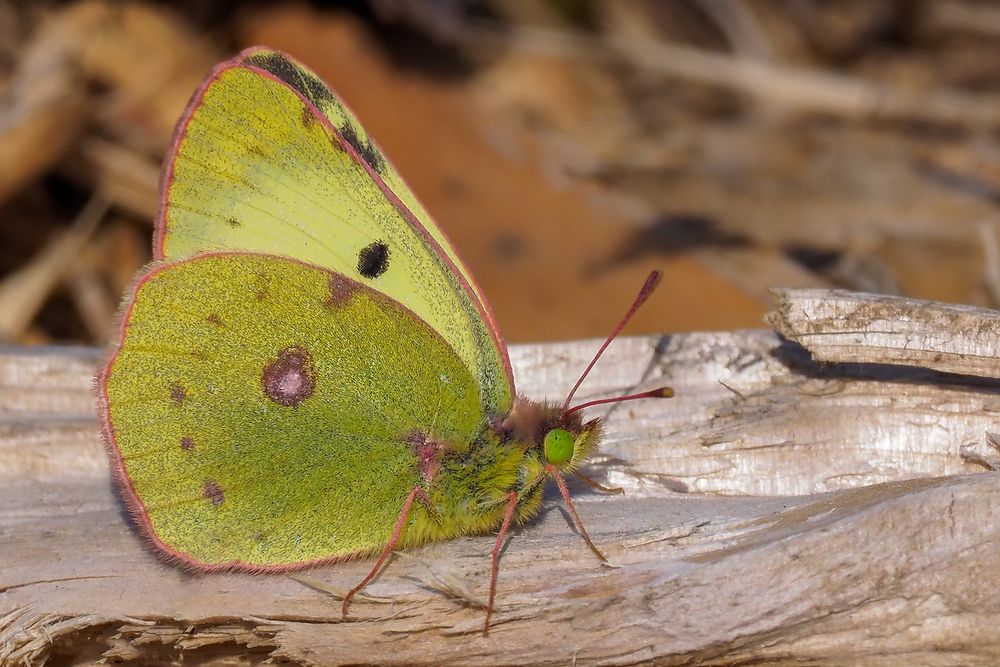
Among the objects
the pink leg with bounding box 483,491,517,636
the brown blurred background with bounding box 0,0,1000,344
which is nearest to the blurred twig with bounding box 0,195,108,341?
the brown blurred background with bounding box 0,0,1000,344

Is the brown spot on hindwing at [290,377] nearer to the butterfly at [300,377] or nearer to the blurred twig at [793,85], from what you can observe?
A: the butterfly at [300,377]

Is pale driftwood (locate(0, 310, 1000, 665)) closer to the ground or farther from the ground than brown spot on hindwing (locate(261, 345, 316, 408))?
closer to the ground

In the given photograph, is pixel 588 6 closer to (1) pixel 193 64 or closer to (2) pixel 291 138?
(1) pixel 193 64

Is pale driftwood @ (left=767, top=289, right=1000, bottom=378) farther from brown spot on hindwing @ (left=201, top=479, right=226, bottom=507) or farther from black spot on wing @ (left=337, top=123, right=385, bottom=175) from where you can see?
brown spot on hindwing @ (left=201, top=479, right=226, bottom=507)

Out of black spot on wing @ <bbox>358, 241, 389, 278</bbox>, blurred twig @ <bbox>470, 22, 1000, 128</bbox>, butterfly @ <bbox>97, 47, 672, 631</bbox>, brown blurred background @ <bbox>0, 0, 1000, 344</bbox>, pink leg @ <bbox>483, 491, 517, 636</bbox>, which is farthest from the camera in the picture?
blurred twig @ <bbox>470, 22, 1000, 128</bbox>

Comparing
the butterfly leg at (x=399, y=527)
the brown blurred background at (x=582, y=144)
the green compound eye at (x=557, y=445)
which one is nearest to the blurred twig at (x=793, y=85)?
the brown blurred background at (x=582, y=144)

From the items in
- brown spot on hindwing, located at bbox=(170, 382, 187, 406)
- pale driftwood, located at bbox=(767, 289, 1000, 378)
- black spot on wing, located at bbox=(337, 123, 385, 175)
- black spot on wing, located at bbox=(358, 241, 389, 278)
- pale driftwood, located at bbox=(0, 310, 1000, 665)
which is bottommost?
pale driftwood, located at bbox=(0, 310, 1000, 665)

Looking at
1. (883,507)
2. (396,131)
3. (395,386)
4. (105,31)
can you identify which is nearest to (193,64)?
(105,31)

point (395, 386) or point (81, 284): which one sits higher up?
point (81, 284)
